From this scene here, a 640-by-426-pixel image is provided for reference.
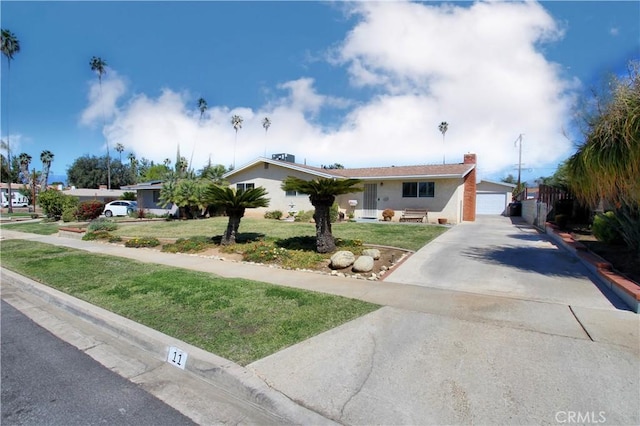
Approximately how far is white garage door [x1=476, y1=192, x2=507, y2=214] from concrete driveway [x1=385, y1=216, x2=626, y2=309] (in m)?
24.0

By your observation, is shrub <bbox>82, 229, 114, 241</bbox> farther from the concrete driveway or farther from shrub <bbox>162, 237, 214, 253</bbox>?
the concrete driveway

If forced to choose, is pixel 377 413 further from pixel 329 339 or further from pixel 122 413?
pixel 122 413

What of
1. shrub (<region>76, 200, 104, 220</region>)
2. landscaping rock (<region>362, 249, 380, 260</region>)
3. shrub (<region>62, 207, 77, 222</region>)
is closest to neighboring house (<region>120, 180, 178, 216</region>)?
shrub (<region>76, 200, 104, 220</region>)

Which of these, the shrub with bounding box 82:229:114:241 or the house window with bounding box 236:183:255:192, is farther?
the house window with bounding box 236:183:255:192

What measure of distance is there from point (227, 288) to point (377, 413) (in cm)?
430

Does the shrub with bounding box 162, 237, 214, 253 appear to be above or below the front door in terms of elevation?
below

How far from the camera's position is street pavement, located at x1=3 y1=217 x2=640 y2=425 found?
294 centimetres

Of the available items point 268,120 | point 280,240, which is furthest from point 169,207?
point 268,120

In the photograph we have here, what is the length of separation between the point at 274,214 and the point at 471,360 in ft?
66.7

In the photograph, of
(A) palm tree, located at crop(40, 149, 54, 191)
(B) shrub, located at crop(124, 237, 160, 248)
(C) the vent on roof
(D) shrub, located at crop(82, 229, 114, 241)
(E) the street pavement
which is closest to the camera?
(E) the street pavement

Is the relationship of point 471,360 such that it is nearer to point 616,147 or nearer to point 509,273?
point 509,273

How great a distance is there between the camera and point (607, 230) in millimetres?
10250

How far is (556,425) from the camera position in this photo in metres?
2.74

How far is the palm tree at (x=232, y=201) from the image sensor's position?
11.5 metres
